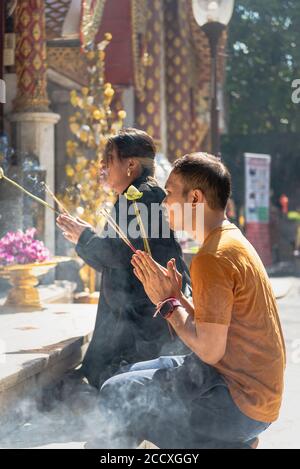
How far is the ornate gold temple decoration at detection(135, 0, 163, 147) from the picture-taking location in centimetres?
1026

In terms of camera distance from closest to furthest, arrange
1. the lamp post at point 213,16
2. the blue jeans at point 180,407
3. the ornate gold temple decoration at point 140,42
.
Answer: the blue jeans at point 180,407 → the lamp post at point 213,16 → the ornate gold temple decoration at point 140,42

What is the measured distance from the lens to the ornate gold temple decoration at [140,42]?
9133 millimetres

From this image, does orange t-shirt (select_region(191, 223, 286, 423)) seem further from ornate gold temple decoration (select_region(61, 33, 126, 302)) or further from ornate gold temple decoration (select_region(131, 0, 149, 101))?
ornate gold temple decoration (select_region(131, 0, 149, 101))

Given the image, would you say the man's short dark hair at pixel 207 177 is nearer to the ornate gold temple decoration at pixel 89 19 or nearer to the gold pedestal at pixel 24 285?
the gold pedestal at pixel 24 285

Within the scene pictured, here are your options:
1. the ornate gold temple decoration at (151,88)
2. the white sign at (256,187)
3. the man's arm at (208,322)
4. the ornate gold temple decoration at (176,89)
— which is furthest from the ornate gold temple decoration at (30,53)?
the white sign at (256,187)

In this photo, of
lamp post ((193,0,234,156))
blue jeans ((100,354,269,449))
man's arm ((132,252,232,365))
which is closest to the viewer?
man's arm ((132,252,232,365))

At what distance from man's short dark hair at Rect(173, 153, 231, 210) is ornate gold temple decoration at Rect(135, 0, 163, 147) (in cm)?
759

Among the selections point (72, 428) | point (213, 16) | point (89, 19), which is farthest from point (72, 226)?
point (213, 16)

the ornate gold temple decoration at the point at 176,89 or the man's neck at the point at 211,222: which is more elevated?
the ornate gold temple decoration at the point at 176,89

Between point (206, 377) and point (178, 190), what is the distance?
2.23ft

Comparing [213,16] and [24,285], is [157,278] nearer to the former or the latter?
[24,285]

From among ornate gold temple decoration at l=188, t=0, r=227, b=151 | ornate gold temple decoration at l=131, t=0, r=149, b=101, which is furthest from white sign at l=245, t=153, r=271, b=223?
ornate gold temple decoration at l=131, t=0, r=149, b=101

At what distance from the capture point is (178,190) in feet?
8.77

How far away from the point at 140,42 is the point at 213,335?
27.8 feet
